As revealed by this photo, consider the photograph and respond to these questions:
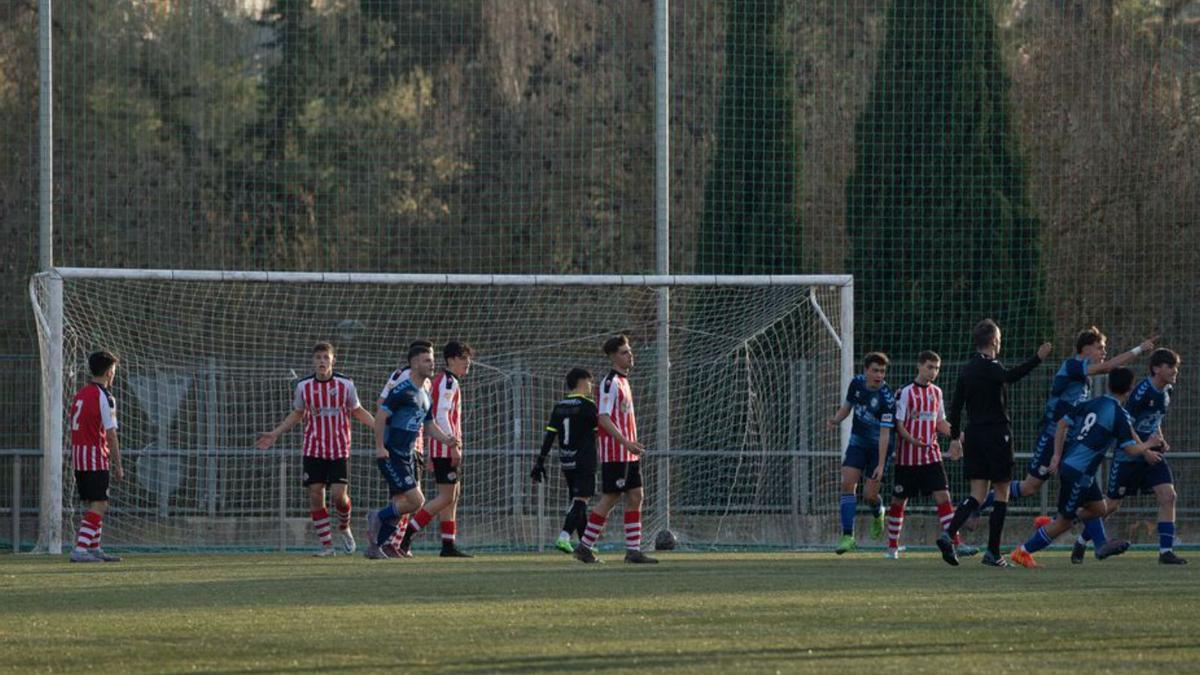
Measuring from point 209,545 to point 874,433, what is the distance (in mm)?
6289

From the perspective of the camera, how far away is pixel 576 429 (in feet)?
47.2

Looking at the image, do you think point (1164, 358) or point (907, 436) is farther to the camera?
point (907, 436)

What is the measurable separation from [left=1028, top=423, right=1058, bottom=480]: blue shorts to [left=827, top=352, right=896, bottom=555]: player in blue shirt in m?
1.18

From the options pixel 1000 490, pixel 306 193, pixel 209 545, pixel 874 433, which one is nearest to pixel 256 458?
pixel 209 545

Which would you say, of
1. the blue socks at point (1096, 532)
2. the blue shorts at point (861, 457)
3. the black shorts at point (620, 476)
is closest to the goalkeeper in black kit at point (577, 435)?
the black shorts at point (620, 476)

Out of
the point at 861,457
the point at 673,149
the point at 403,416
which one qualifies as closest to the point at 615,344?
the point at 403,416

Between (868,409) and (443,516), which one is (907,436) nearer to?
(868,409)

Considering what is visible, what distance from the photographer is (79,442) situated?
1451 centimetres

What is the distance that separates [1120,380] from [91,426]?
740 cm

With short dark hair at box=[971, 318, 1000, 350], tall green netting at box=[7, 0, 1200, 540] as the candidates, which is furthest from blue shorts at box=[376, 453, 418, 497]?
tall green netting at box=[7, 0, 1200, 540]

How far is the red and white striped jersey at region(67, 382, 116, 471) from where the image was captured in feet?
47.4

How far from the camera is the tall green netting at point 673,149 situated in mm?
24250

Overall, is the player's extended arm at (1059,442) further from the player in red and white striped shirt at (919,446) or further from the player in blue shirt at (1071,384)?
the player in red and white striped shirt at (919,446)

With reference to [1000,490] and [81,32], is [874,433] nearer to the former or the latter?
[1000,490]
